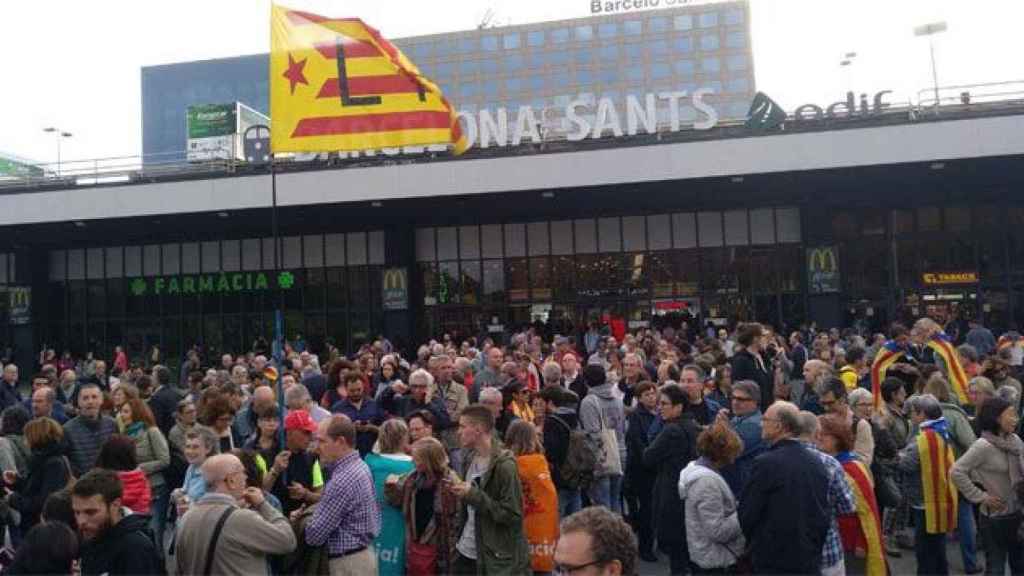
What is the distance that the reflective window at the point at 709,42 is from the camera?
92.8m

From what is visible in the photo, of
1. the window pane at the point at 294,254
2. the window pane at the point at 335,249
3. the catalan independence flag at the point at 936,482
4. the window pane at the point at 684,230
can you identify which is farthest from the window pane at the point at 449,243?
the catalan independence flag at the point at 936,482

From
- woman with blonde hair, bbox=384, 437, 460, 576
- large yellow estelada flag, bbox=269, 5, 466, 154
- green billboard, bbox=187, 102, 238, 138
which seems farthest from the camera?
green billboard, bbox=187, 102, 238, 138

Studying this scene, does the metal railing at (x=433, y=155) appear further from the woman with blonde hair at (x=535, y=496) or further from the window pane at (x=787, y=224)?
the woman with blonde hair at (x=535, y=496)

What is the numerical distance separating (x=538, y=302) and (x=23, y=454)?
2106 centimetres

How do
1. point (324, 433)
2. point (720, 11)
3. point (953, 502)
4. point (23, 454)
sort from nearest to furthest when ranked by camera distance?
point (324, 433) → point (953, 502) → point (23, 454) → point (720, 11)

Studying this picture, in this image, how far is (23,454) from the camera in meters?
7.35

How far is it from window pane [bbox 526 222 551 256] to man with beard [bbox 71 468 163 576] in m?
23.8

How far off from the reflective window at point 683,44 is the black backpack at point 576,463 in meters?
93.2

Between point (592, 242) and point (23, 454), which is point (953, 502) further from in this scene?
Answer: point (592, 242)

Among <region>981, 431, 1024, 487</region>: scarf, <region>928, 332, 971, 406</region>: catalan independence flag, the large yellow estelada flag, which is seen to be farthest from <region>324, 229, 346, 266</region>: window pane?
<region>981, 431, 1024, 487</region>: scarf

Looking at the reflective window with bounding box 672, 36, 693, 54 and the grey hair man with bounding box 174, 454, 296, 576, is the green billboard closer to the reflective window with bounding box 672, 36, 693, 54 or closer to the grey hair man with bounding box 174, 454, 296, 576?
the grey hair man with bounding box 174, 454, 296, 576

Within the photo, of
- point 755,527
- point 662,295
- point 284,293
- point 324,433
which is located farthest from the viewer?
point 284,293

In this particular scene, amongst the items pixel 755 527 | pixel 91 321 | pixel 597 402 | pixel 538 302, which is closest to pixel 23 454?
pixel 597 402

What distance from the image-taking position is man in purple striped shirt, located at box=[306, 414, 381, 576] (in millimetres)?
4973
